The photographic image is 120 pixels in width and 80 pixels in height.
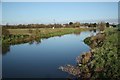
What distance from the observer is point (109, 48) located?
8.24 metres

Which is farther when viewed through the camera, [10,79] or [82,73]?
[10,79]

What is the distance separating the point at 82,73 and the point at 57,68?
503 cm

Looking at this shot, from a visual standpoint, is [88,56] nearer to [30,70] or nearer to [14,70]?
[30,70]

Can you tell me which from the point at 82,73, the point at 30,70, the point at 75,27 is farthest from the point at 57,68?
the point at 75,27

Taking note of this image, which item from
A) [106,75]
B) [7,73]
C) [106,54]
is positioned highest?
[106,54]

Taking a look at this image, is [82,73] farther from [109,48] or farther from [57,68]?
[57,68]

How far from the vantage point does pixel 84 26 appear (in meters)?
71.3

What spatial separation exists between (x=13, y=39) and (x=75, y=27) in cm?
3969

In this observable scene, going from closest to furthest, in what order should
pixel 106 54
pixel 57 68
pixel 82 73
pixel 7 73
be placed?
pixel 106 54, pixel 82 73, pixel 7 73, pixel 57 68

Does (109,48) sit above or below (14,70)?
above

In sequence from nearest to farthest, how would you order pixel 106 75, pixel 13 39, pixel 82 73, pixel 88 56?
1. pixel 106 75
2. pixel 82 73
3. pixel 88 56
4. pixel 13 39

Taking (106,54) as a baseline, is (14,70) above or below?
below

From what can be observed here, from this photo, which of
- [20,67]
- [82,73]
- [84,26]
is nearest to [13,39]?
[20,67]

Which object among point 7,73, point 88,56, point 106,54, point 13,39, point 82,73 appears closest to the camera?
point 106,54
